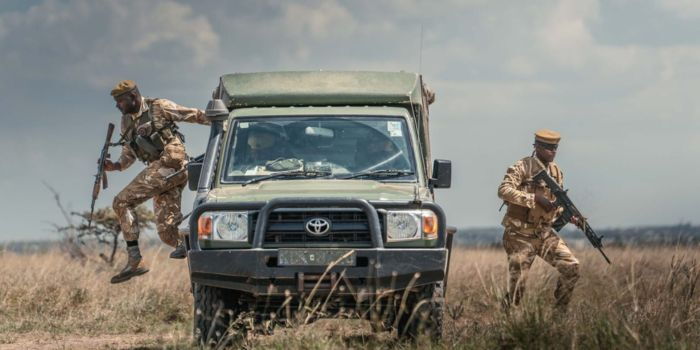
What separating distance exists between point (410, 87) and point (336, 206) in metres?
2.66

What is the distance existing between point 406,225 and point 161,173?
4.22 meters

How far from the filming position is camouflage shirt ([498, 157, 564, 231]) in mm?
10344

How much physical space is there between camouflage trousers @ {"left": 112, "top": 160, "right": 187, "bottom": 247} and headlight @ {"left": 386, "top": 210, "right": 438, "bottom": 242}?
161 inches

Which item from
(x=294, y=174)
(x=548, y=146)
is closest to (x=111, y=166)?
(x=294, y=174)

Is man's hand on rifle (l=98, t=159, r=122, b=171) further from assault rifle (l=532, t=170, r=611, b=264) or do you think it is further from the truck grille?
the truck grille

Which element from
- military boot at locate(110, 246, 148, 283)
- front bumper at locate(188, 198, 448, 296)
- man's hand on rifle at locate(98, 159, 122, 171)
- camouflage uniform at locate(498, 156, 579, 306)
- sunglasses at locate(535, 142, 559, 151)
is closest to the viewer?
front bumper at locate(188, 198, 448, 296)

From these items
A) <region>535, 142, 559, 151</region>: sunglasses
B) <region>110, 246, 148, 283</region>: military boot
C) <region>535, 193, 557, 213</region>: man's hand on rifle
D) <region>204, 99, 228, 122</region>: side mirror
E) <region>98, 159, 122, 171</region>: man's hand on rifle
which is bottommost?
<region>110, 246, 148, 283</region>: military boot

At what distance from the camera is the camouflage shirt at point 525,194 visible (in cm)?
1034

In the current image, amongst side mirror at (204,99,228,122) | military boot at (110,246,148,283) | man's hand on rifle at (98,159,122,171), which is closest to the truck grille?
side mirror at (204,99,228,122)

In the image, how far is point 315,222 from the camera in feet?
25.3

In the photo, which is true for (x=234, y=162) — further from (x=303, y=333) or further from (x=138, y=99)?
(x=138, y=99)

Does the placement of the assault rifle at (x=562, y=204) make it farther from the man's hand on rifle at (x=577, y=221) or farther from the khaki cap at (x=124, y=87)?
the khaki cap at (x=124, y=87)

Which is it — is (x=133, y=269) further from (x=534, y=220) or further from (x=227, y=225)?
(x=534, y=220)

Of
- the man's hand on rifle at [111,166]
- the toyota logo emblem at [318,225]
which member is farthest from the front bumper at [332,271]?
the man's hand on rifle at [111,166]
